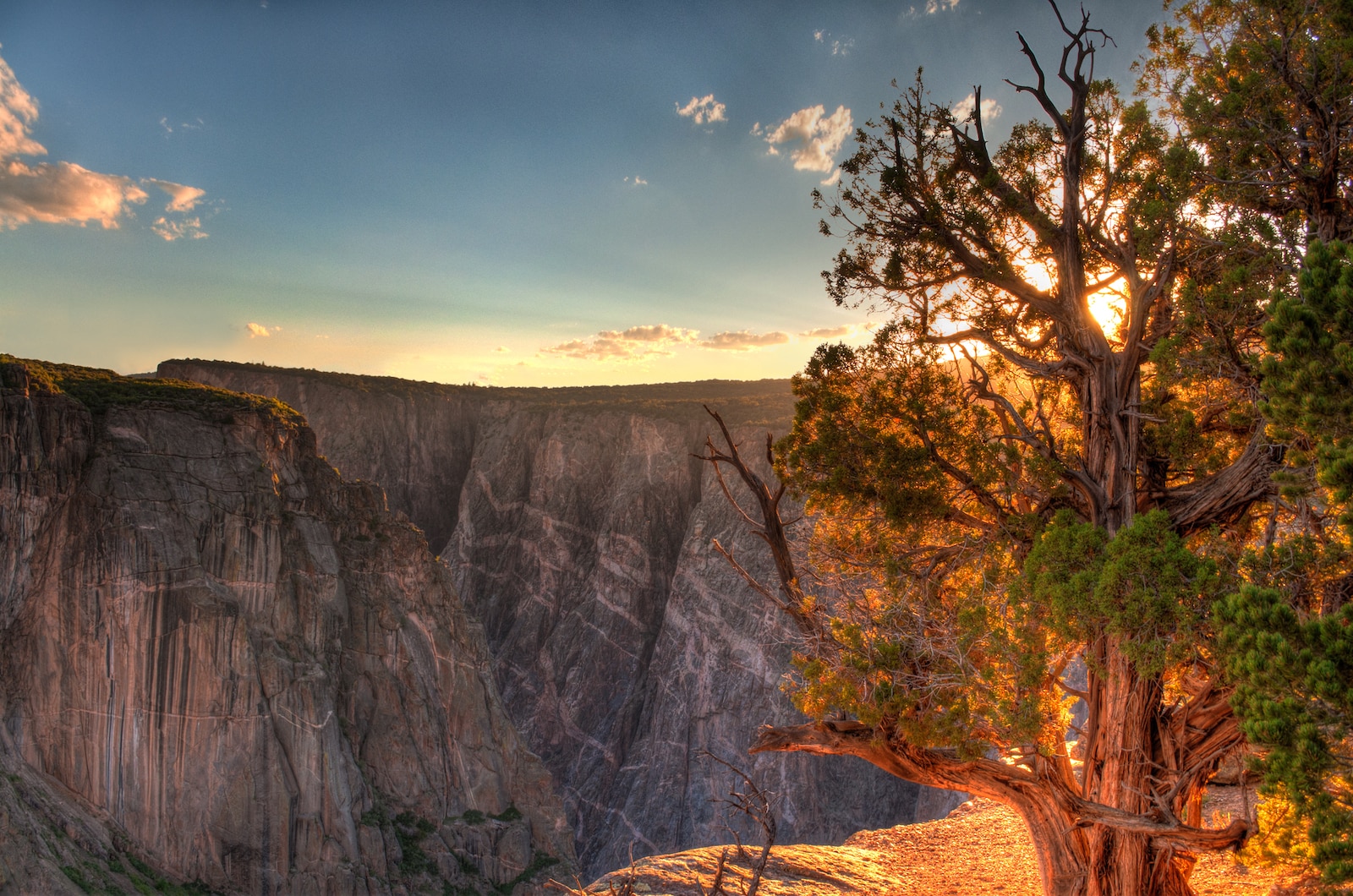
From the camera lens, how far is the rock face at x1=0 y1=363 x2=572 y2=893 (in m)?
26.7

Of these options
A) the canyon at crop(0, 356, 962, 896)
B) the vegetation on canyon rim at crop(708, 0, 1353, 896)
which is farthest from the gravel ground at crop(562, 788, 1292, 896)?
the canyon at crop(0, 356, 962, 896)

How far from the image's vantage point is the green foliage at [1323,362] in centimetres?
455

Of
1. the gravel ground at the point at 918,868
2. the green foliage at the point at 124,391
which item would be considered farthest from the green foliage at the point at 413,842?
the gravel ground at the point at 918,868

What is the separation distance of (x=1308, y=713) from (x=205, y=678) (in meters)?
32.6

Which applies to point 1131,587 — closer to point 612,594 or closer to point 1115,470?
point 1115,470

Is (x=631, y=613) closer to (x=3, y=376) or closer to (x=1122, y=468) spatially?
(x=3, y=376)

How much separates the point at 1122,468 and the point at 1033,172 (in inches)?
150

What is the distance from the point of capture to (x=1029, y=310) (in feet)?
32.0

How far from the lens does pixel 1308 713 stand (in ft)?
15.0

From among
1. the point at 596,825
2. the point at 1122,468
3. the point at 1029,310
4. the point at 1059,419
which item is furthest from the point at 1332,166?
the point at 596,825

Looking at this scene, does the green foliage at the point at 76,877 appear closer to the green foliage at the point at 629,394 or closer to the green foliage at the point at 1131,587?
the green foliage at the point at 1131,587

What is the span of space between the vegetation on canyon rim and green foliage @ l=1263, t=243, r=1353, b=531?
0.06 feet

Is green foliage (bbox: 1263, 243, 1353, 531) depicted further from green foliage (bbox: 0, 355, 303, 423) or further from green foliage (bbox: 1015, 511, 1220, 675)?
green foliage (bbox: 0, 355, 303, 423)

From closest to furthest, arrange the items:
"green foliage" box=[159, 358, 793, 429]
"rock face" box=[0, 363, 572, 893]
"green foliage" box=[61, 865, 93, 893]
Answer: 1. "green foliage" box=[61, 865, 93, 893]
2. "rock face" box=[0, 363, 572, 893]
3. "green foliage" box=[159, 358, 793, 429]
